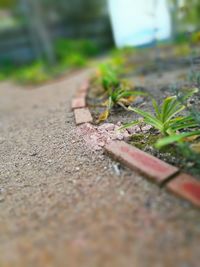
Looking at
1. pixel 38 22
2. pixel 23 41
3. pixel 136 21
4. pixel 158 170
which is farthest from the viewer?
pixel 23 41

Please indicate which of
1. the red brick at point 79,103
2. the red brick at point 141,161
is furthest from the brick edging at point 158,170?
the red brick at point 79,103

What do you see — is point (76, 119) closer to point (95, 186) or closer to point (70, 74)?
point (95, 186)

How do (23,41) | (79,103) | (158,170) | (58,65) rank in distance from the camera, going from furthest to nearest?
(23,41) → (58,65) → (79,103) → (158,170)

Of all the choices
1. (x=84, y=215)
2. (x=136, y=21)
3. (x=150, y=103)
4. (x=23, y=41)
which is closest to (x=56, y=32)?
(x=23, y=41)

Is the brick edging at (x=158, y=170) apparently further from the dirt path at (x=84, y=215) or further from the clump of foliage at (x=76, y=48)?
the clump of foliage at (x=76, y=48)

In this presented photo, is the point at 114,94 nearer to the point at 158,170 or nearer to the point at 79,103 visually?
the point at 79,103

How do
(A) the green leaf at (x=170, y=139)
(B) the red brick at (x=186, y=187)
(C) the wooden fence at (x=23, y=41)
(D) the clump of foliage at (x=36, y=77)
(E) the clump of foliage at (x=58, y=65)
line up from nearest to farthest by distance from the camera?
1. (B) the red brick at (x=186, y=187)
2. (A) the green leaf at (x=170, y=139)
3. (D) the clump of foliage at (x=36, y=77)
4. (E) the clump of foliage at (x=58, y=65)
5. (C) the wooden fence at (x=23, y=41)
